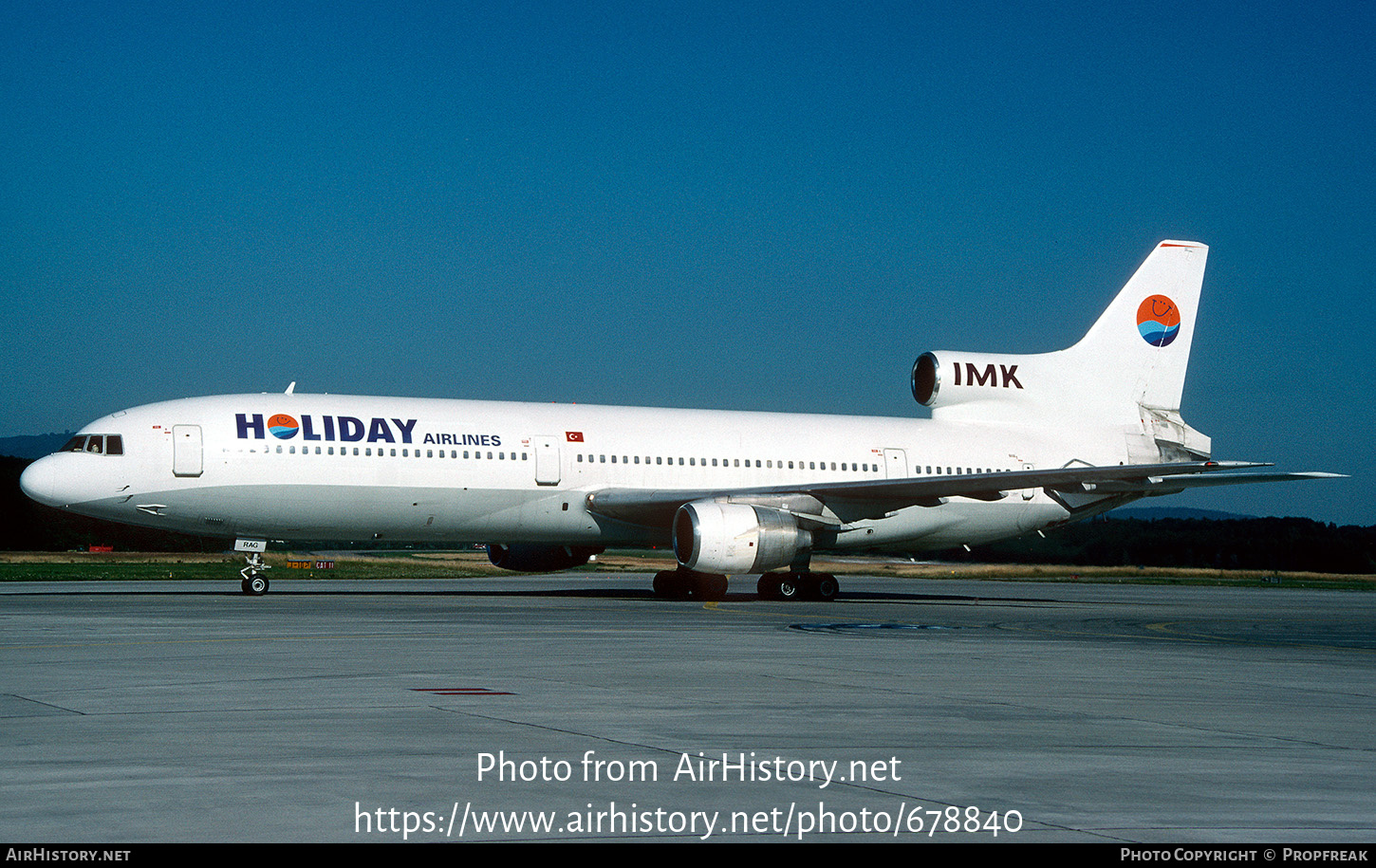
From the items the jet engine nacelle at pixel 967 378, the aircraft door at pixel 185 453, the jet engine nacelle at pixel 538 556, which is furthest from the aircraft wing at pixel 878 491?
the aircraft door at pixel 185 453

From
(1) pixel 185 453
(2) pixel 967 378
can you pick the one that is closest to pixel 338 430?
(1) pixel 185 453

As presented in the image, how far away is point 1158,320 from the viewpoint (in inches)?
1478

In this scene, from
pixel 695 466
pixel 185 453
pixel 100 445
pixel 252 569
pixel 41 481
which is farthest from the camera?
pixel 695 466

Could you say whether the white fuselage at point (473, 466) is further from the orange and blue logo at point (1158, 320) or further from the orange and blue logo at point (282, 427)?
the orange and blue logo at point (1158, 320)

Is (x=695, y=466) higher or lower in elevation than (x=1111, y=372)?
lower

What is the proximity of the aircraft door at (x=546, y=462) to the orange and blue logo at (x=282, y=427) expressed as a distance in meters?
5.03

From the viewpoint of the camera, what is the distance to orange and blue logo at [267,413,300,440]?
27.5 meters

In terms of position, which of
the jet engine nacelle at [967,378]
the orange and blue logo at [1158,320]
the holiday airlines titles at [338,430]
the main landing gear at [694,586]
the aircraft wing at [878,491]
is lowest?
the main landing gear at [694,586]

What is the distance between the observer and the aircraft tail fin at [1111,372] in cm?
3584

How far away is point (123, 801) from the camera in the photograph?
6.52 metres

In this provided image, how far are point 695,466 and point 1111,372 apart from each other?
1265 centimetres

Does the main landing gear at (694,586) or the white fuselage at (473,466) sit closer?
the white fuselage at (473,466)

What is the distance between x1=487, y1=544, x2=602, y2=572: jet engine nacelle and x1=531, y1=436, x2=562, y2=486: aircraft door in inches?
135

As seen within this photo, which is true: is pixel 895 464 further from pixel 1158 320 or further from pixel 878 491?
pixel 1158 320
